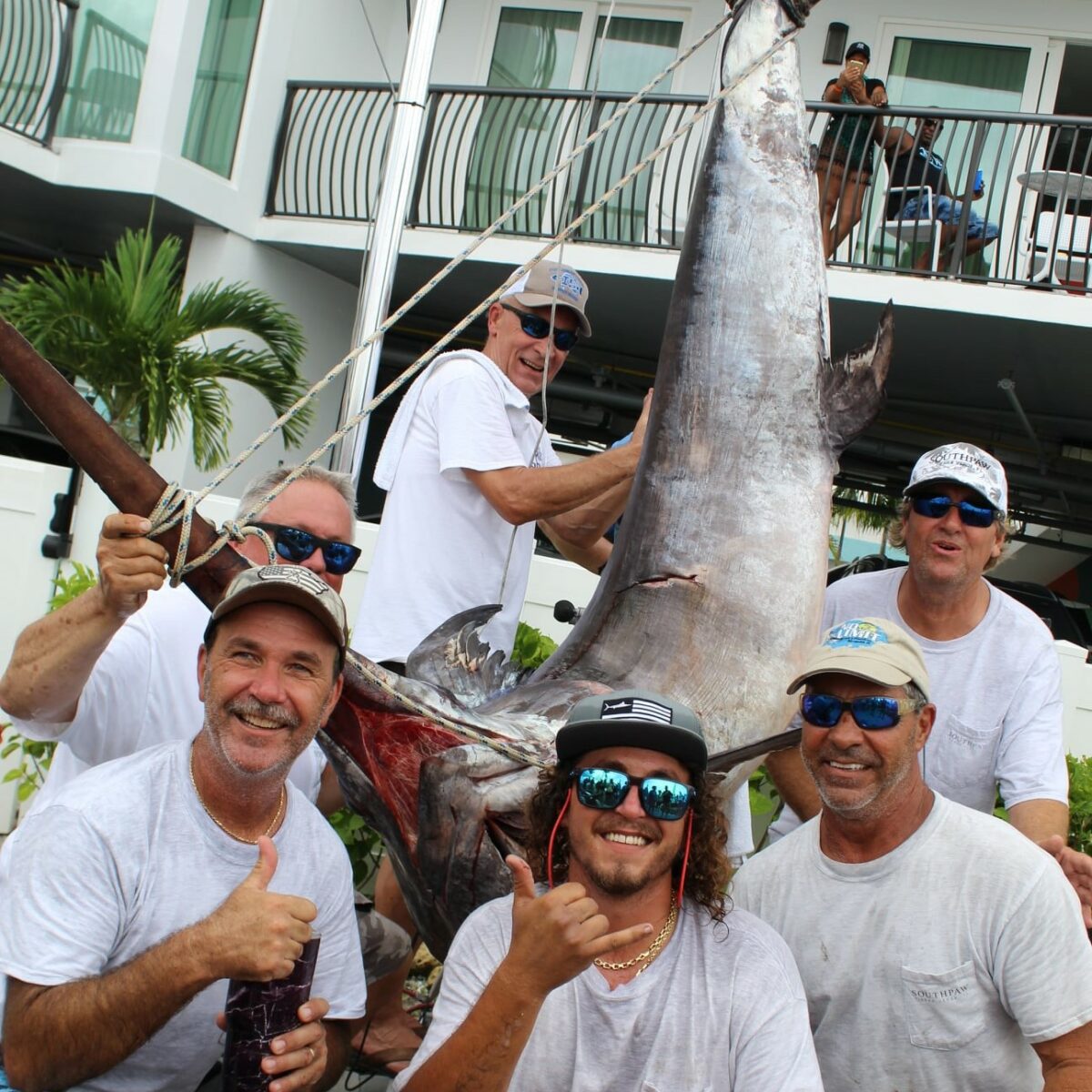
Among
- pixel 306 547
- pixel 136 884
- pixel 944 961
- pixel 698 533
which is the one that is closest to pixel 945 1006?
pixel 944 961

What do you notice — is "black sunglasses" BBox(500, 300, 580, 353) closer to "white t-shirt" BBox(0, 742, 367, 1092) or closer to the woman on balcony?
"white t-shirt" BBox(0, 742, 367, 1092)

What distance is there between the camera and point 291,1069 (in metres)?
2.03

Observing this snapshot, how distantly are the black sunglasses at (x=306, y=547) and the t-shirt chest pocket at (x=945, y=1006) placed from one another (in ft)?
4.46

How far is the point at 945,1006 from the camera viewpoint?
2.29 meters

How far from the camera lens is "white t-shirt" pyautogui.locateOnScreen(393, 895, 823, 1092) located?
2.04 metres

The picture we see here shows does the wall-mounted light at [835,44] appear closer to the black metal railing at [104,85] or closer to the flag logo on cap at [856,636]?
the black metal railing at [104,85]

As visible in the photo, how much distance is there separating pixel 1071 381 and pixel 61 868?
958 cm

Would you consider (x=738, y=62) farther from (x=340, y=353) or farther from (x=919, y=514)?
(x=340, y=353)

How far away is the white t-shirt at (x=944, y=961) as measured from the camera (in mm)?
2250

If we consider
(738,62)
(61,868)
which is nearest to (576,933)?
(61,868)

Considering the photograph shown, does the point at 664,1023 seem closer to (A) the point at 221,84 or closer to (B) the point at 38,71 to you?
(A) the point at 221,84

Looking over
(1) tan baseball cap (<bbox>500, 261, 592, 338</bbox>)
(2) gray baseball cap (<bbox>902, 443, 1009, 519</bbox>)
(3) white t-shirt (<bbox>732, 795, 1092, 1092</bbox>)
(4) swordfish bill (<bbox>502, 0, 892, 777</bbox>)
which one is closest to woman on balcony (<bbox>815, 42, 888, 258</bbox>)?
(4) swordfish bill (<bbox>502, 0, 892, 777</bbox>)

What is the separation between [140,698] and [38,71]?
29.4 ft

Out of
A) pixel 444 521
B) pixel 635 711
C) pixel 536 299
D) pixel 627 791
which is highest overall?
pixel 536 299
